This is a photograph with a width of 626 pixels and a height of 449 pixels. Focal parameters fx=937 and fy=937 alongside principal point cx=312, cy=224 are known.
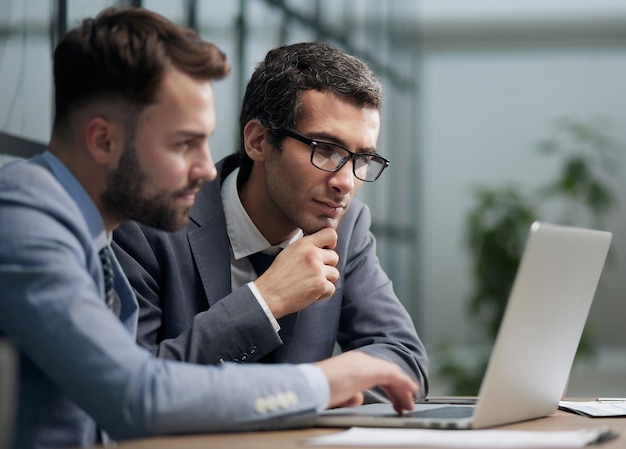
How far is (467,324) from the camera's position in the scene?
38.3 feet

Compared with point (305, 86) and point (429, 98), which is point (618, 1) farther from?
point (305, 86)

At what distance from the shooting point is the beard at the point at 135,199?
138 cm

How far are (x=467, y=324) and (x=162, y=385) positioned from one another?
10774 mm

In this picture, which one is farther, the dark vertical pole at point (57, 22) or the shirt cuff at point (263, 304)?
→ the dark vertical pole at point (57, 22)

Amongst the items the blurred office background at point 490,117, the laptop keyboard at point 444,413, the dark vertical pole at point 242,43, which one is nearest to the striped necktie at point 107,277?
the laptop keyboard at point 444,413

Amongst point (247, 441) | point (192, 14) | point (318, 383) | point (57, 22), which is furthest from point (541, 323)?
point (192, 14)

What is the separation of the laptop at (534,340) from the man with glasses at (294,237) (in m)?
0.36

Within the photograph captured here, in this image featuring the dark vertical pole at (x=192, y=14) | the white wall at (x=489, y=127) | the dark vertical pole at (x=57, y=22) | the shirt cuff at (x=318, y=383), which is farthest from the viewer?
the white wall at (x=489, y=127)

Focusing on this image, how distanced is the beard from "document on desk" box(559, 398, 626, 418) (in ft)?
2.63

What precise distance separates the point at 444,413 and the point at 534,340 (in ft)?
0.69

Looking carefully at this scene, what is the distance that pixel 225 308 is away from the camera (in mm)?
1739

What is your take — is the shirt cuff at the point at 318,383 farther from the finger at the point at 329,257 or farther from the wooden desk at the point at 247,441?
the finger at the point at 329,257

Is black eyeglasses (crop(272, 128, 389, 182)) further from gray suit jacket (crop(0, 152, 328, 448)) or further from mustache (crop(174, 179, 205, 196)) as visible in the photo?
gray suit jacket (crop(0, 152, 328, 448))

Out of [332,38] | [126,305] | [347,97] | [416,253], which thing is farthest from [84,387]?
[416,253]
